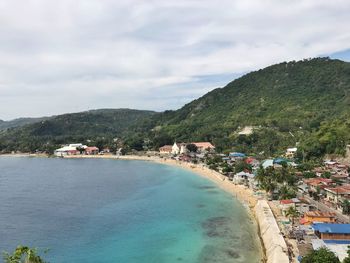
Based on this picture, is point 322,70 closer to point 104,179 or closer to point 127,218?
point 104,179

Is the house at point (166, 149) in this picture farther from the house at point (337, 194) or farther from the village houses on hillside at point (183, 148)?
the house at point (337, 194)

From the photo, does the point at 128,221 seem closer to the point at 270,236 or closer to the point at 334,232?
the point at 270,236

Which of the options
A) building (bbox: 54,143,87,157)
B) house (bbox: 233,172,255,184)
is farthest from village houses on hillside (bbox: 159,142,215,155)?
house (bbox: 233,172,255,184)

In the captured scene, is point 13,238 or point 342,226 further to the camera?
point 13,238

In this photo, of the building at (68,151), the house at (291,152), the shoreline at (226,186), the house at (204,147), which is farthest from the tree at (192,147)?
the building at (68,151)

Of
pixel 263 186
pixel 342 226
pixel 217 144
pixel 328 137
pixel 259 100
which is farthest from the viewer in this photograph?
pixel 259 100

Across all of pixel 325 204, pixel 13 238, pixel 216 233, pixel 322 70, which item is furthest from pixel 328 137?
pixel 322 70

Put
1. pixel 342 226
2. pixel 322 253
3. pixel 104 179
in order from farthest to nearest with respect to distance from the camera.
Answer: pixel 104 179, pixel 342 226, pixel 322 253
